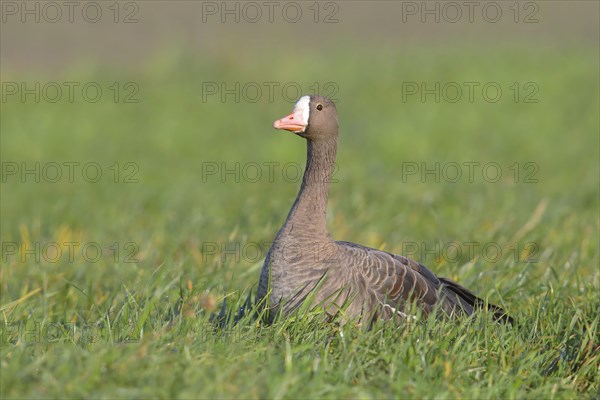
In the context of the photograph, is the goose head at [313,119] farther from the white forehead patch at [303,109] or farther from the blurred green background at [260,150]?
the blurred green background at [260,150]

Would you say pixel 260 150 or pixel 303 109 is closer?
pixel 303 109

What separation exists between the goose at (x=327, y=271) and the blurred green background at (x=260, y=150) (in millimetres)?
474

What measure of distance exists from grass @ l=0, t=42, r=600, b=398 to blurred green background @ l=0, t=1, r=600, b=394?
0.04 metres

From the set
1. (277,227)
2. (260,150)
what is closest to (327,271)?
(277,227)

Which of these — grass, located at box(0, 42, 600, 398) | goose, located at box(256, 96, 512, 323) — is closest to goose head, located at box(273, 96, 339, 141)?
goose, located at box(256, 96, 512, 323)

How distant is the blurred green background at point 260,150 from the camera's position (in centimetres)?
646

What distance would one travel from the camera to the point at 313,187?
5316 millimetres

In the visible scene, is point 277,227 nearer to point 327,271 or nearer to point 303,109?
point 303,109

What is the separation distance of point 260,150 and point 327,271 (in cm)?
784

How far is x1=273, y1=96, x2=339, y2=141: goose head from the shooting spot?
525cm

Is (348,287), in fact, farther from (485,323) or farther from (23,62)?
(23,62)

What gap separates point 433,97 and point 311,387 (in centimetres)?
1270

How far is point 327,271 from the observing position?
4906mm

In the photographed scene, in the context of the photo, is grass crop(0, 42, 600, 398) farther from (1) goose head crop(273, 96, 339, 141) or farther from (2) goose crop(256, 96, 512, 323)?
(1) goose head crop(273, 96, 339, 141)
